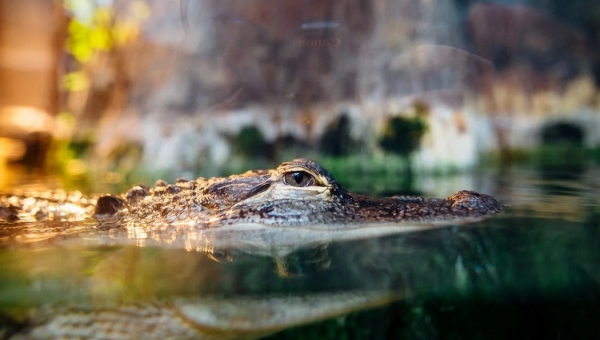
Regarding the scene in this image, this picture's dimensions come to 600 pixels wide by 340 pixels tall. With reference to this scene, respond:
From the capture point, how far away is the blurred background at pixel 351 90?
7.41 m

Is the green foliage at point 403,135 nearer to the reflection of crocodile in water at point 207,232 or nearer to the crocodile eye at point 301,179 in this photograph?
the reflection of crocodile in water at point 207,232

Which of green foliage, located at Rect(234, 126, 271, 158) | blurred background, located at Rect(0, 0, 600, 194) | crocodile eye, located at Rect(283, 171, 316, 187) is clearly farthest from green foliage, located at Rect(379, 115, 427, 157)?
crocodile eye, located at Rect(283, 171, 316, 187)

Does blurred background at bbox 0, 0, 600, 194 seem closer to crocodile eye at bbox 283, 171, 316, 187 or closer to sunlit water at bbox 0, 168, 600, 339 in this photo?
crocodile eye at bbox 283, 171, 316, 187

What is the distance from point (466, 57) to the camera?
304 inches

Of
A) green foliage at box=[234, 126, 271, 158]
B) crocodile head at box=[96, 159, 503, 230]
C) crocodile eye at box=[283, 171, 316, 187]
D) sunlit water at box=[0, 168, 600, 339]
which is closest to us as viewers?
sunlit water at box=[0, 168, 600, 339]

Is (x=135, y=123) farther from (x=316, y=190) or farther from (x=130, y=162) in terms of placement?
(x=316, y=190)

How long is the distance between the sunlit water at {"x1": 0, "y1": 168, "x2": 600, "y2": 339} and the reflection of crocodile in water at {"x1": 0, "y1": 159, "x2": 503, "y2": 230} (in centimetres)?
18

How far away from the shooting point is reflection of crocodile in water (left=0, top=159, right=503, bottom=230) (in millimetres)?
2830

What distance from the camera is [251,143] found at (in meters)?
7.91

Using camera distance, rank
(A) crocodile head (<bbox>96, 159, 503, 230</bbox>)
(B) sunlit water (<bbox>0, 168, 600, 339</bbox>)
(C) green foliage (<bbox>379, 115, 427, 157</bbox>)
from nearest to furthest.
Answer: (B) sunlit water (<bbox>0, 168, 600, 339</bbox>) < (A) crocodile head (<bbox>96, 159, 503, 230</bbox>) < (C) green foliage (<bbox>379, 115, 427, 157</bbox>)

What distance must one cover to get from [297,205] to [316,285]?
3.17 feet

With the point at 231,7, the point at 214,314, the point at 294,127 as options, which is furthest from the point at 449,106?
the point at 214,314

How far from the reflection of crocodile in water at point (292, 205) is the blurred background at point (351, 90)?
376 centimetres

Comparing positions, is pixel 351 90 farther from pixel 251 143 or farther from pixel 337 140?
pixel 251 143
